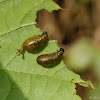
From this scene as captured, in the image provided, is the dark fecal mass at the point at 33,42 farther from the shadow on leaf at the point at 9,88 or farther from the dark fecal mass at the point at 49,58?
the shadow on leaf at the point at 9,88

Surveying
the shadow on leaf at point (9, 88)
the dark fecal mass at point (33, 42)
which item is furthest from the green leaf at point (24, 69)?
the dark fecal mass at point (33, 42)

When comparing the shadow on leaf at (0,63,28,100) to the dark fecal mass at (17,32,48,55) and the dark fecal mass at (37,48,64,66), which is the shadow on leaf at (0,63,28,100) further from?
the dark fecal mass at (37,48,64,66)

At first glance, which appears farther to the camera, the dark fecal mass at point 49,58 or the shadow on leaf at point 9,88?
the dark fecal mass at point 49,58

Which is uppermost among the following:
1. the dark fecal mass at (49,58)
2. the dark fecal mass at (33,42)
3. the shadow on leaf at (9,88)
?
the dark fecal mass at (33,42)

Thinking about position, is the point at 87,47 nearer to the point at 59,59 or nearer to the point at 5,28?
the point at 59,59

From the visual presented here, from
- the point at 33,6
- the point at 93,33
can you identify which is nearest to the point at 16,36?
the point at 33,6

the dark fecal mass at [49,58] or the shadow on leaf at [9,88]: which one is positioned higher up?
the dark fecal mass at [49,58]
